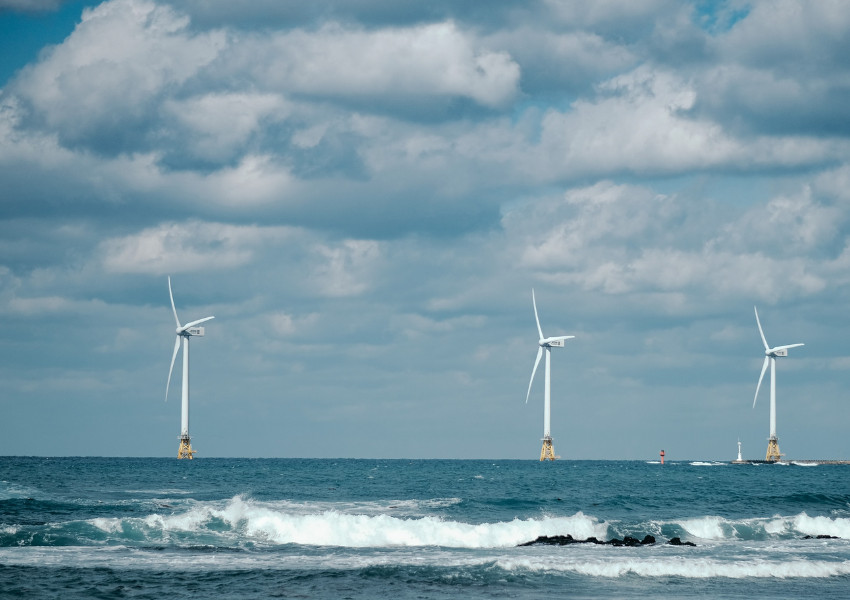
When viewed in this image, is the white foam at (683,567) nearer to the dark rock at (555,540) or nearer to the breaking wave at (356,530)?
the dark rock at (555,540)

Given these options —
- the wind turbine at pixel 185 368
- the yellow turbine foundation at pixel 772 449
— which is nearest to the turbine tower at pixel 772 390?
the yellow turbine foundation at pixel 772 449

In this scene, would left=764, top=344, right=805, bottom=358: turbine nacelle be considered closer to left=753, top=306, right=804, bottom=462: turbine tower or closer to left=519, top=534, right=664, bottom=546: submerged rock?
left=753, top=306, right=804, bottom=462: turbine tower

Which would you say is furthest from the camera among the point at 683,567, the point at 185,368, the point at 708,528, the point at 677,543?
the point at 185,368

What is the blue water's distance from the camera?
107ft

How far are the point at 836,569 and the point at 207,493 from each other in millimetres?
48898

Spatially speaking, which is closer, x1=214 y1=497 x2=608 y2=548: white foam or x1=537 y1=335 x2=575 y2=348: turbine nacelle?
x1=214 y1=497 x2=608 y2=548: white foam

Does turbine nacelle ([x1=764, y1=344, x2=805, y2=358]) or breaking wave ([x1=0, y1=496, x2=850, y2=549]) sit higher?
turbine nacelle ([x1=764, y1=344, x2=805, y2=358])

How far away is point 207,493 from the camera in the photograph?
2918 inches

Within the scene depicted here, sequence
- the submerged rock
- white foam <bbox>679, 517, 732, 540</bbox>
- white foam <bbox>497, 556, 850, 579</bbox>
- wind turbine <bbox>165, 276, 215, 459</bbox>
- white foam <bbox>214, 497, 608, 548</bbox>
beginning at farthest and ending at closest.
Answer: wind turbine <bbox>165, 276, 215, 459</bbox>, white foam <bbox>679, 517, 732, 540</bbox>, white foam <bbox>214, 497, 608, 548</bbox>, the submerged rock, white foam <bbox>497, 556, 850, 579</bbox>

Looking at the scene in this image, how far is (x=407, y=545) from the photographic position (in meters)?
46.6

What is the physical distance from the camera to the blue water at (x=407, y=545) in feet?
107

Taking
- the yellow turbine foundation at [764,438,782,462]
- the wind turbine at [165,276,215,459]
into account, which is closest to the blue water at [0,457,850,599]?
the wind turbine at [165,276,215,459]

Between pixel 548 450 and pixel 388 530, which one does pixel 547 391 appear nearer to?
pixel 548 450

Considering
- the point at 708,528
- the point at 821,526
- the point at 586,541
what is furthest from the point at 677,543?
the point at 821,526
